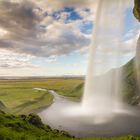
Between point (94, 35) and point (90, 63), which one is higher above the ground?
point (94, 35)

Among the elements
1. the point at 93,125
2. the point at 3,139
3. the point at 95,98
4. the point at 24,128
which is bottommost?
the point at 3,139

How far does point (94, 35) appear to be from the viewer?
4658 inches

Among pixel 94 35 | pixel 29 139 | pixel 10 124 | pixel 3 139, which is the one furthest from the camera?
pixel 94 35

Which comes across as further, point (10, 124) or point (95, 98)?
point (95, 98)

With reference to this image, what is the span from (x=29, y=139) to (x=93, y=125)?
34598 millimetres

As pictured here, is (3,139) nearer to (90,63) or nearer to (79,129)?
(79,129)

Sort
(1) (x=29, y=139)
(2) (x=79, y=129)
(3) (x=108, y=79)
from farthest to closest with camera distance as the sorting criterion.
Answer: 1. (3) (x=108, y=79)
2. (2) (x=79, y=129)
3. (1) (x=29, y=139)

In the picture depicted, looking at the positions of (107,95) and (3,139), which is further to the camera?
(107,95)

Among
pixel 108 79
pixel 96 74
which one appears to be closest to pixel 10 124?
pixel 96 74

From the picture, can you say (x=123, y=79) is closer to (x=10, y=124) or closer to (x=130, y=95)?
(x=130, y=95)

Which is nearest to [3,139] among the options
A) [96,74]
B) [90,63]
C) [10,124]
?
[10,124]

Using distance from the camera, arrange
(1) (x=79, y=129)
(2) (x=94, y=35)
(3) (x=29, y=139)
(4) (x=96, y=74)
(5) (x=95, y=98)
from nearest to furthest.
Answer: (3) (x=29, y=139)
(1) (x=79, y=129)
(5) (x=95, y=98)
(2) (x=94, y=35)
(4) (x=96, y=74)

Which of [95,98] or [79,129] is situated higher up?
[95,98]

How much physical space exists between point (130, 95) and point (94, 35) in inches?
1258
